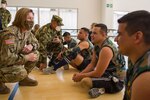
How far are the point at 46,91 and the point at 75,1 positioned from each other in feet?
20.4

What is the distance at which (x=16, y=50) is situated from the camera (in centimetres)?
269

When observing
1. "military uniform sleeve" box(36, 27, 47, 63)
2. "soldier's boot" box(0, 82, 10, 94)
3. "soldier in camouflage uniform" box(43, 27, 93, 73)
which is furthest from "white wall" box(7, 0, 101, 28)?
"soldier's boot" box(0, 82, 10, 94)

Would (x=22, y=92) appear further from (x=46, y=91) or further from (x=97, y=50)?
(x=97, y=50)

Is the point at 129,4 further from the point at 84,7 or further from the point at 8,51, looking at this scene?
the point at 8,51

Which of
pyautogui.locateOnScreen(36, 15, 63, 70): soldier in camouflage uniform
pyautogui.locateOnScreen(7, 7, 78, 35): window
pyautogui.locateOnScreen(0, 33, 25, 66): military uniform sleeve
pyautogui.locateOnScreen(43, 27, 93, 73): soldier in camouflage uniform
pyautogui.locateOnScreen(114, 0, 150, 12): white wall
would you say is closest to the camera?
pyautogui.locateOnScreen(0, 33, 25, 66): military uniform sleeve

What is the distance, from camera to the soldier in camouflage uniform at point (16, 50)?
255 cm

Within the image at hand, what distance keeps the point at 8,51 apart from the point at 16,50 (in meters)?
0.16

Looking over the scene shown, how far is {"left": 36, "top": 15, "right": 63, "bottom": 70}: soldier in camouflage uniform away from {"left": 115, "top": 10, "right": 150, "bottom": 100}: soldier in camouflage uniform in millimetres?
3144

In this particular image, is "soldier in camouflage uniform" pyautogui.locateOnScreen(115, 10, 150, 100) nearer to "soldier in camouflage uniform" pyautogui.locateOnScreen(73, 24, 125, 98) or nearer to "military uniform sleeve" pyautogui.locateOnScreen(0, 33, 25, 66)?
"soldier in camouflage uniform" pyautogui.locateOnScreen(73, 24, 125, 98)

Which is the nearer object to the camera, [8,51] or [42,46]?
[8,51]

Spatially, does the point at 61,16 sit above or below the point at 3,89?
above

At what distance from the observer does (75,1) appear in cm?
859

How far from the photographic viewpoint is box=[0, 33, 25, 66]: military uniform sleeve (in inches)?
99.7

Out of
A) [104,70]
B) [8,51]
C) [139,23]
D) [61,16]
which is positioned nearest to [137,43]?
[139,23]
